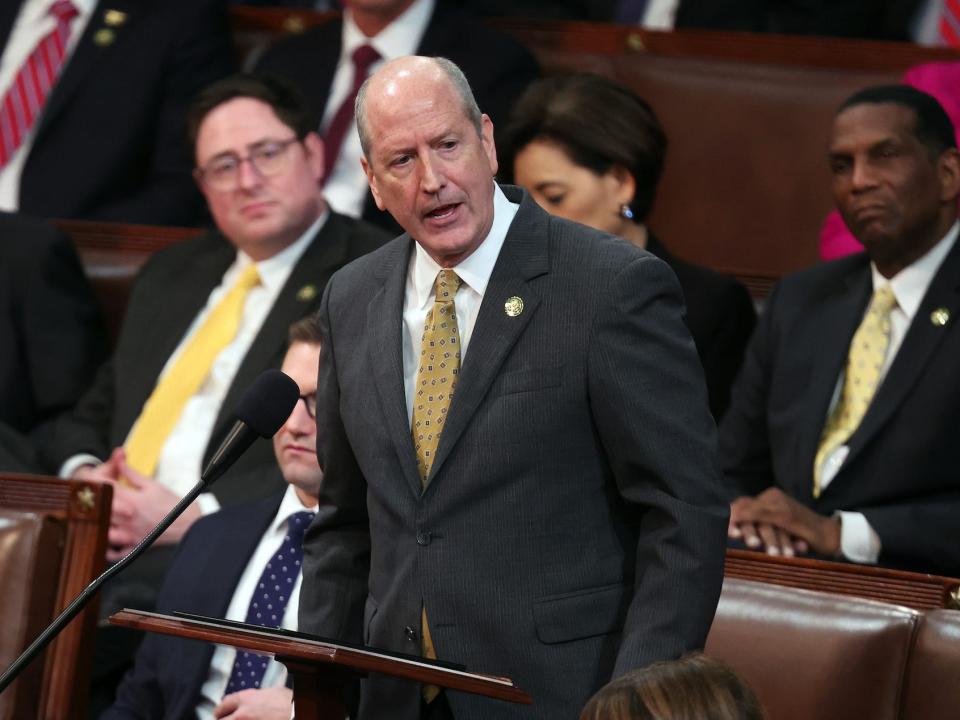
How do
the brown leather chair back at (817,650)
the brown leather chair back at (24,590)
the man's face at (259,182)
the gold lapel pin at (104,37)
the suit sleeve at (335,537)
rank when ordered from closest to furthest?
the suit sleeve at (335,537)
the brown leather chair back at (817,650)
the brown leather chair back at (24,590)
the man's face at (259,182)
the gold lapel pin at (104,37)

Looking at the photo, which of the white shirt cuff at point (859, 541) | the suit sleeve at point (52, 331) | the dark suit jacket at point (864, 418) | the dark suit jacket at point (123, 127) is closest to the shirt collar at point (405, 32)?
the dark suit jacket at point (123, 127)

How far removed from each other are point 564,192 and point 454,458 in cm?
128

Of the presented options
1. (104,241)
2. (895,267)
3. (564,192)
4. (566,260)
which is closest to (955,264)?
(895,267)

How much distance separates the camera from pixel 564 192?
8.86 ft

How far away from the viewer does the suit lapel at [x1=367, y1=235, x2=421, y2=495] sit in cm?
153

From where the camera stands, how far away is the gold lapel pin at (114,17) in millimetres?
3539

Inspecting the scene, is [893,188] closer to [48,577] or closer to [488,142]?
[488,142]

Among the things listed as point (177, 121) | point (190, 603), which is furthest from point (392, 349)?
point (177, 121)

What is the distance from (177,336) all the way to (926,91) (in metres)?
1.49

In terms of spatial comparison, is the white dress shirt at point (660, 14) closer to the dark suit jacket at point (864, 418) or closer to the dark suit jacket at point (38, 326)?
the dark suit jacket at point (864, 418)

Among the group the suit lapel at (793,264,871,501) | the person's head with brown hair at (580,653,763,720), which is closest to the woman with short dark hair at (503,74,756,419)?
the suit lapel at (793,264,871,501)

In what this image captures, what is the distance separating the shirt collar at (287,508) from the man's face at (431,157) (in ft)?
2.70

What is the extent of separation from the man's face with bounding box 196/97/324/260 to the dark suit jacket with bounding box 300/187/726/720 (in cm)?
144

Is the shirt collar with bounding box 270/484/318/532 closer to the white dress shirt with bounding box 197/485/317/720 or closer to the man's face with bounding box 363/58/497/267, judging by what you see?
the white dress shirt with bounding box 197/485/317/720
